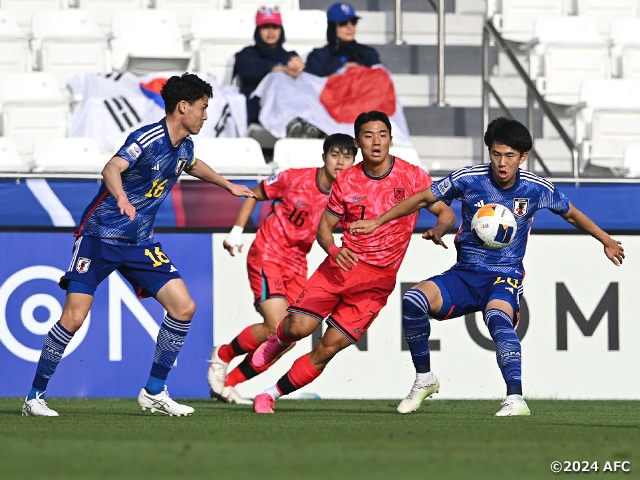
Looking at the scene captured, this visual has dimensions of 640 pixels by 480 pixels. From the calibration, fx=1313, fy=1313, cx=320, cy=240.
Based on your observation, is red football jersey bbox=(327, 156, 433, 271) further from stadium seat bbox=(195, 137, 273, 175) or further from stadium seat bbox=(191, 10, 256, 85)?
stadium seat bbox=(191, 10, 256, 85)

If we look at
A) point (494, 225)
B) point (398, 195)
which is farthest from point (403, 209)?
point (494, 225)

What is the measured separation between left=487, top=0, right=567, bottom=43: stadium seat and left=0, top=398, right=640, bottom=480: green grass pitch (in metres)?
7.16

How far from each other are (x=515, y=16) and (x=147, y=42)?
4.31m

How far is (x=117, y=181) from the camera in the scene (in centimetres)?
780

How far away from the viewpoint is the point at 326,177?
32.7 feet

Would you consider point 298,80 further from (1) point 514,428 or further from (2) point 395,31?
(1) point 514,428

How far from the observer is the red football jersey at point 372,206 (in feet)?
28.4

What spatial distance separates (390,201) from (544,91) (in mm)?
6618

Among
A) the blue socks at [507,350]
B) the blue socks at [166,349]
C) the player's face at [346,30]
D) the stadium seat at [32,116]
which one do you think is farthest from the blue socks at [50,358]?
Answer: the player's face at [346,30]

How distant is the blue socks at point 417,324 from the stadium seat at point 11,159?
16.2 feet

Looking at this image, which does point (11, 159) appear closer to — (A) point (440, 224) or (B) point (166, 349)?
(B) point (166, 349)

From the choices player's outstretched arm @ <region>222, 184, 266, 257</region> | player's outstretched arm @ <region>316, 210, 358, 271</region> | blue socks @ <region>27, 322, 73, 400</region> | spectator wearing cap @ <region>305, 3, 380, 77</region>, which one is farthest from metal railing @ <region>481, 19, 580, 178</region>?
blue socks @ <region>27, 322, 73, 400</region>

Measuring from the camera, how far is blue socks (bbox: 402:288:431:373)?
27.9 ft

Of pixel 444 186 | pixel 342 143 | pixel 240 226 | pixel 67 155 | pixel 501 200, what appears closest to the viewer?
pixel 444 186
